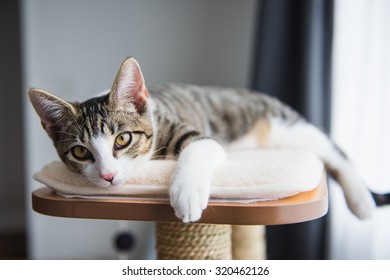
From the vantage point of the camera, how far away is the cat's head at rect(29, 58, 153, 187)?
690 mm

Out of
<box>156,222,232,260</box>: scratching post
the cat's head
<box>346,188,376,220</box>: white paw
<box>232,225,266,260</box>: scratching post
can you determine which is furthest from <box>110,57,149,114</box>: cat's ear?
<box>346,188,376,220</box>: white paw

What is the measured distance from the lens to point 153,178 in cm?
69

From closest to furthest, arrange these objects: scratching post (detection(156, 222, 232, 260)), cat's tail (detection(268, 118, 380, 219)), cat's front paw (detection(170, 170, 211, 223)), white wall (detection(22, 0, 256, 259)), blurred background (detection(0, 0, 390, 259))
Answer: cat's front paw (detection(170, 170, 211, 223))
scratching post (detection(156, 222, 232, 260))
cat's tail (detection(268, 118, 380, 219))
blurred background (detection(0, 0, 390, 259))
white wall (detection(22, 0, 256, 259))

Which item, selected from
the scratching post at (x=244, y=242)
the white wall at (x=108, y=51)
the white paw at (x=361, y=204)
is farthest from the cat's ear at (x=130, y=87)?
the white wall at (x=108, y=51)

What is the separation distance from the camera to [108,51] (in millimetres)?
1964

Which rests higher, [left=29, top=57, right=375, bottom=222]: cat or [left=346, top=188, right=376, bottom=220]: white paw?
[left=29, top=57, right=375, bottom=222]: cat

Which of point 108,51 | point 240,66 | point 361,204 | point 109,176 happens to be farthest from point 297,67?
point 109,176

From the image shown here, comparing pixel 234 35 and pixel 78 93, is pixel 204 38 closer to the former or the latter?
pixel 234 35

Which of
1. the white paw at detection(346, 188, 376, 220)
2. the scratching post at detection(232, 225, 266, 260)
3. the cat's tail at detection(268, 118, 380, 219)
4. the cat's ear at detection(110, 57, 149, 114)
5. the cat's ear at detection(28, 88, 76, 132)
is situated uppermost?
the cat's ear at detection(110, 57, 149, 114)

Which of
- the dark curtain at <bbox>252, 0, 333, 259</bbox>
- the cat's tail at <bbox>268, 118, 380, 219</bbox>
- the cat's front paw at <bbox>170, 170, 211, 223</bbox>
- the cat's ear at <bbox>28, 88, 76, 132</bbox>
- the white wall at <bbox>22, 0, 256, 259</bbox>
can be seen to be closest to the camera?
the cat's front paw at <bbox>170, 170, 211, 223</bbox>

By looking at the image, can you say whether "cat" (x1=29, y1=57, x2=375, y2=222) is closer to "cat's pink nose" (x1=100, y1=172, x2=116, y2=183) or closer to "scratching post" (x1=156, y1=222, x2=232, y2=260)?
"cat's pink nose" (x1=100, y1=172, x2=116, y2=183)

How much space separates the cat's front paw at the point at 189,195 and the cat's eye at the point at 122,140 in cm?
14

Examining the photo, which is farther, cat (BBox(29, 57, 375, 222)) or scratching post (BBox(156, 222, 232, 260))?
scratching post (BBox(156, 222, 232, 260))

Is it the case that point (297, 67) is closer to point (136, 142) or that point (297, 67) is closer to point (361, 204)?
point (361, 204)
